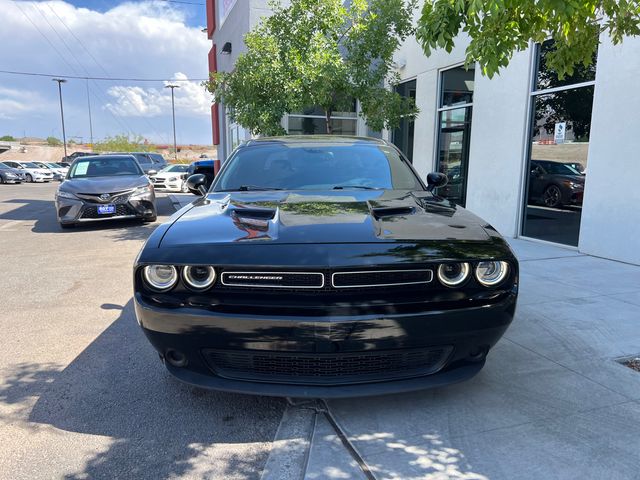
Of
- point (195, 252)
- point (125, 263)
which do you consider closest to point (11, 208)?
Answer: point (125, 263)

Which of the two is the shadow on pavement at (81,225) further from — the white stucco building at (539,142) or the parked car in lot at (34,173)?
the parked car in lot at (34,173)

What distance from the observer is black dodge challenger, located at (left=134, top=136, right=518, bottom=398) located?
2.34 metres

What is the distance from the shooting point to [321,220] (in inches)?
106

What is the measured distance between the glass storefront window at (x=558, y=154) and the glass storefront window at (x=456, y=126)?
1.91 m

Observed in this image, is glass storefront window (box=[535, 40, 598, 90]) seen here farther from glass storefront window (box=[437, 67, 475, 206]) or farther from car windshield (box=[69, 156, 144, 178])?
car windshield (box=[69, 156, 144, 178])

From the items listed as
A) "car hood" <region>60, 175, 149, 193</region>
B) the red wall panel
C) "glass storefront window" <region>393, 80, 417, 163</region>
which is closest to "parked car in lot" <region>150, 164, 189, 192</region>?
the red wall panel

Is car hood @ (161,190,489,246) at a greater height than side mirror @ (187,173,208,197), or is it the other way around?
side mirror @ (187,173,208,197)

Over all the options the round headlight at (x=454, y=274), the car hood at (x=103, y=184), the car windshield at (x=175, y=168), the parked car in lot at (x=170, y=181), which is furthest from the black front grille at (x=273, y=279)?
the car windshield at (x=175, y=168)

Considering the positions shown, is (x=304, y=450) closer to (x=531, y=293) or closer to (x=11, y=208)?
(x=531, y=293)

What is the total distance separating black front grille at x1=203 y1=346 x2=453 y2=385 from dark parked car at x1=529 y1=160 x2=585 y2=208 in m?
6.30

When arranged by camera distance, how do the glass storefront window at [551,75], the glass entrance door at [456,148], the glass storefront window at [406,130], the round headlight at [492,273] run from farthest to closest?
the glass storefront window at [406,130]
the glass entrance door at [456,148]
the glass storefront window at [551,75]
the round headlight at [492,273]

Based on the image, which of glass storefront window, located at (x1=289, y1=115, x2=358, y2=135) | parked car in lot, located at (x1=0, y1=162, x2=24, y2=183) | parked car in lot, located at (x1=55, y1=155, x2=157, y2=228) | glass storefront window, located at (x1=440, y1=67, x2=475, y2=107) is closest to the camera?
parked car in lot, located at (x1=55, y1=155, x2=157, y2=228)

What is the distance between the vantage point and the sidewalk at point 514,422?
2279 mm

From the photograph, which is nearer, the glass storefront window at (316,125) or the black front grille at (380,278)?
the black front grille at (380,278)
